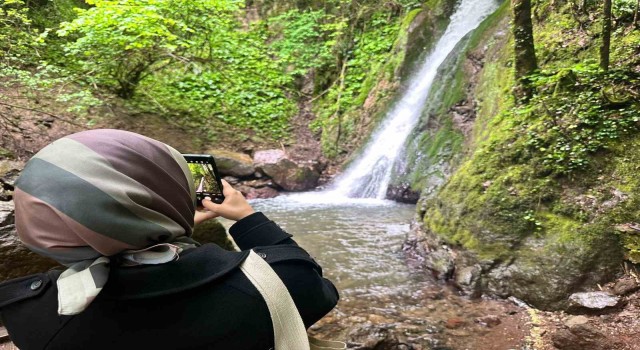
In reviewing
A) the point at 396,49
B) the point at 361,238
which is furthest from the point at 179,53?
the point at 361,238

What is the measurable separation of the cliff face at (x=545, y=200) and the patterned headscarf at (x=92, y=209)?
3955 mm

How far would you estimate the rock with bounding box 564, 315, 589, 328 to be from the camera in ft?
10.6

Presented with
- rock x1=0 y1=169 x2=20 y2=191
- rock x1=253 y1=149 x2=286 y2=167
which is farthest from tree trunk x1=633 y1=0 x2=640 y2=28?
rock x1=253 y1=149 x2=286 y2=167

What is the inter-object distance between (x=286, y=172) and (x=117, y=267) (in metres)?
9.28

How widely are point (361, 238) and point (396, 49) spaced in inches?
311

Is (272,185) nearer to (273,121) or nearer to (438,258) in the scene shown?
(273,121)

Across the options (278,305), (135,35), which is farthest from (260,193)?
(278,305)

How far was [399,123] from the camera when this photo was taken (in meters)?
10.5

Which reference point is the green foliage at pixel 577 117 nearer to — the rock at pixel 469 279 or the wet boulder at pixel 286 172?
the rock at pixel 469 279

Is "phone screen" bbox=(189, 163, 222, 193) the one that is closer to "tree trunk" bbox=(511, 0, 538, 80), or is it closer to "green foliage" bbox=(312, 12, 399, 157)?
"tree trunk" bbox=(511, 0, 538, 80)

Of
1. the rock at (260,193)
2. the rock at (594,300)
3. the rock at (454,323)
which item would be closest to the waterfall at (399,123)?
the rock at (260,193)

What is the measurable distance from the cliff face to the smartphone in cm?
363

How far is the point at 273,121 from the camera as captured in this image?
12.8 metres

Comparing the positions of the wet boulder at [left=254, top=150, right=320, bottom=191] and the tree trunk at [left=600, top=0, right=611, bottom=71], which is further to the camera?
the wet boulder at [left=254, top=150, right=320, bottom=191]
